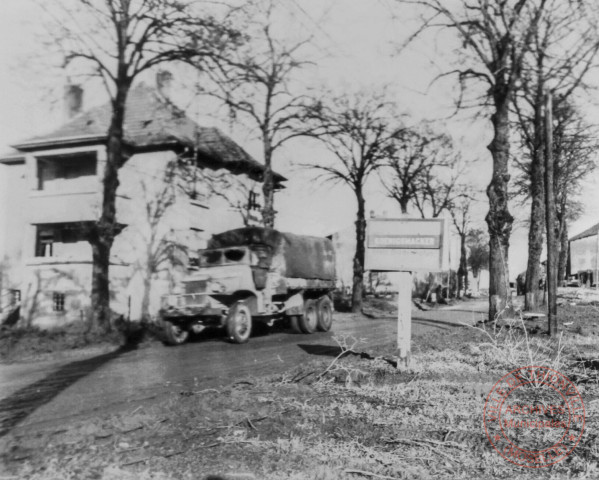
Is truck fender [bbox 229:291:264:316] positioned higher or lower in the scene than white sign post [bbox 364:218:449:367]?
lower

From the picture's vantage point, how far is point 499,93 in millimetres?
16438

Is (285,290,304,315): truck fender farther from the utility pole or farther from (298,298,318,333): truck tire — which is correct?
the utility pole

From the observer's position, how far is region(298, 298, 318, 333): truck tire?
1741 cm

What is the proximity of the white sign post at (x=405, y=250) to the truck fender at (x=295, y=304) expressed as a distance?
7875 millimetres

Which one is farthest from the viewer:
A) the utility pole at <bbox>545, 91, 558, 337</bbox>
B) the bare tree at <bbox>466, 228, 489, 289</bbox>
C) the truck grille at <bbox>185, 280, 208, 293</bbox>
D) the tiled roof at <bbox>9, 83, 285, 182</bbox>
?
the bare tree at <bbox>466, 228, 489, 289</bbox>

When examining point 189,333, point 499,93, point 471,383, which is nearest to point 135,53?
point 189,333

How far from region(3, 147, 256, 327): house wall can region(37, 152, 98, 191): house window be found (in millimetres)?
394

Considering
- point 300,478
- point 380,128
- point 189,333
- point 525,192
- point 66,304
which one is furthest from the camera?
point 525,192

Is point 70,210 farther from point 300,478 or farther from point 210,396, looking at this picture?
point 300,478

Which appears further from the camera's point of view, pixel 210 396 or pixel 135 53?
pixel 135 53

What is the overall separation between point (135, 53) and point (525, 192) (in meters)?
25.7

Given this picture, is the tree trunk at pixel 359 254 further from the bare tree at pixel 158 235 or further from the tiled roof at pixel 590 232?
the tiled roof at pixel 590 232

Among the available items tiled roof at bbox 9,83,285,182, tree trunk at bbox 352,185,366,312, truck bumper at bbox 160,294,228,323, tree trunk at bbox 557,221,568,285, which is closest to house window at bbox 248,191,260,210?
tiled roof at bbox 9,83,285,182

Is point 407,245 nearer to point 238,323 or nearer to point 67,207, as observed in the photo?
point 238,323
